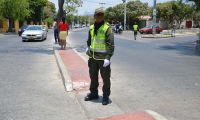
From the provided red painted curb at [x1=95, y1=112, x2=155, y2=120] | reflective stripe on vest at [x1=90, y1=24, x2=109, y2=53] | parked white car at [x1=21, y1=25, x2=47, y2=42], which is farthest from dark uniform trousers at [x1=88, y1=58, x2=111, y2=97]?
parked white car at [x1=21, y1=25, x2=47, y2=42]

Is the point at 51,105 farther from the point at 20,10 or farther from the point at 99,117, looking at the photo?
the point at 20,10

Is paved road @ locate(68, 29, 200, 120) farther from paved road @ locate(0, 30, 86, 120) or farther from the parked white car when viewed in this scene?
the parked white car

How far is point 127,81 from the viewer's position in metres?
7.28

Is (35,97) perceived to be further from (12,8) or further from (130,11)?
(130,11)

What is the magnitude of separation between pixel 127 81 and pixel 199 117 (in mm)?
2909

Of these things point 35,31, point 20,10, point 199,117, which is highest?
point 20,10

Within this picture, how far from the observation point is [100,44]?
507 cm

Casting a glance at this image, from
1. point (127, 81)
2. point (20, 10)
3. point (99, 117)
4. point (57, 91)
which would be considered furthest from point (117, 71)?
point (20, 10)

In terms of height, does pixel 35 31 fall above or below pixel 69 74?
above

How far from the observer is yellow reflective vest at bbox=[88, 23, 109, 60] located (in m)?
5.01

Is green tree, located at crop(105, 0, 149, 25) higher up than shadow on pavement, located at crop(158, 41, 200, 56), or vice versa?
green tree, located at crop(105, 0, 149, 25)

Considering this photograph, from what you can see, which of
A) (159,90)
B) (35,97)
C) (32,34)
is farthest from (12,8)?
(159,90)

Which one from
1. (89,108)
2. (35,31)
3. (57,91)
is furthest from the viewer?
(35,31)

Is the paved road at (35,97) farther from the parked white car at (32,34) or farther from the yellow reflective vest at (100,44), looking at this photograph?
the parked white car at (32,34)
